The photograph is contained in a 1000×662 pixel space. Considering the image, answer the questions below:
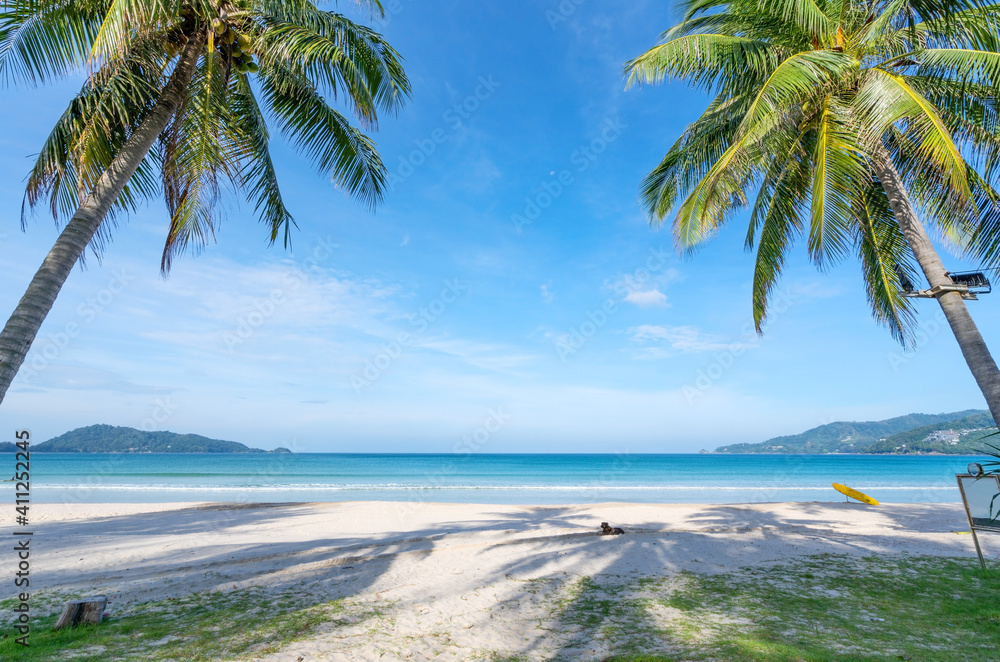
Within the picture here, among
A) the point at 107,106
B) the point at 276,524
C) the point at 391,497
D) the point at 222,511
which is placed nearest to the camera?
the point at 107,106

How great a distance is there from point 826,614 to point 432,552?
5.17 meters

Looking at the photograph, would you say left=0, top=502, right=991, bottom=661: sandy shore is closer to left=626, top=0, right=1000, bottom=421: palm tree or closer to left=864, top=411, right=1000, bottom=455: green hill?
left=626, top=0, right=1000, bottom=421: palm tree

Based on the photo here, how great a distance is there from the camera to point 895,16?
5.98 m

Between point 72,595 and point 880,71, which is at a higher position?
point 880,71

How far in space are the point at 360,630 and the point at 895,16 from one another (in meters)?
9.44

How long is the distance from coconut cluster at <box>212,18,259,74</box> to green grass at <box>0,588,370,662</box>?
629cm

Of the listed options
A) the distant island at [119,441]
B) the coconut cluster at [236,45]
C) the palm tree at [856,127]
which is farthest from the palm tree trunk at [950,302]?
the distant island at [119,441]

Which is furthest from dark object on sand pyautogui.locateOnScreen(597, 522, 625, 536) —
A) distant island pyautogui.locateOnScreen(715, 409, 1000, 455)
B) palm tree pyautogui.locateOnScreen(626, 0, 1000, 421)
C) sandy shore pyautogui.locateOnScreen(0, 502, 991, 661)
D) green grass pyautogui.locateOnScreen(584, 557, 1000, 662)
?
distant island pyautogui.locateOnScreen(715, 409, 1000, 455)

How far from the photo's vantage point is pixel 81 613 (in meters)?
4.19

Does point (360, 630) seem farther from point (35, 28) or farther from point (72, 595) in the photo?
point (35, 28)

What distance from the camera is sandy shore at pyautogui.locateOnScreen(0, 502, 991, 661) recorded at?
4438 mm

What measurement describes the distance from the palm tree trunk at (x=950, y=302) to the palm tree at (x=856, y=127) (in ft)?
0.04

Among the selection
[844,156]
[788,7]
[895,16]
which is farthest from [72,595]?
[895,16]

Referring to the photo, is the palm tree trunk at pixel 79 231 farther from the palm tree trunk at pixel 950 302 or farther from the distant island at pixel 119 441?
the distant island at pixel 119 441
